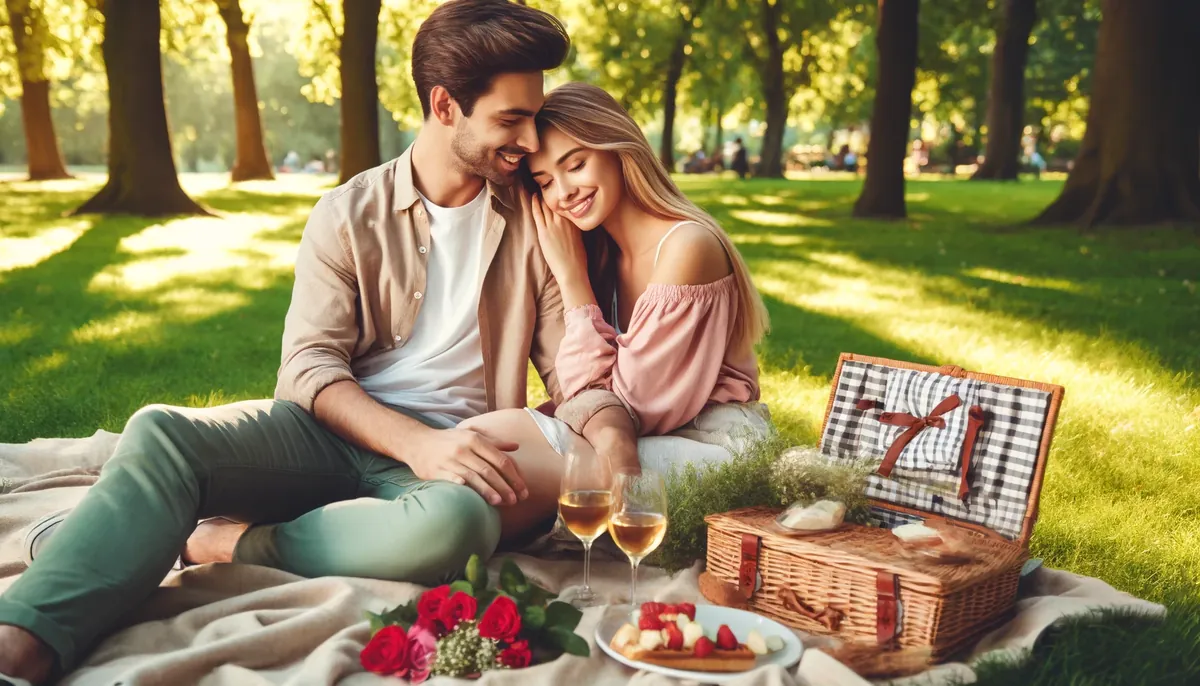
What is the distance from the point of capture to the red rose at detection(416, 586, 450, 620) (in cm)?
284

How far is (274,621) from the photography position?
314cm

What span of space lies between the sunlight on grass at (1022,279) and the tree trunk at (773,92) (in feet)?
57.0

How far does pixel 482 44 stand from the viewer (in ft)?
12.5

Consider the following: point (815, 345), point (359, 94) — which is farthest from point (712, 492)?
point (359, 94)

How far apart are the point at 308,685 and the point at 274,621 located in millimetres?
457

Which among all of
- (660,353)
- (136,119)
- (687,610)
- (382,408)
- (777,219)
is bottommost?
(777,219)

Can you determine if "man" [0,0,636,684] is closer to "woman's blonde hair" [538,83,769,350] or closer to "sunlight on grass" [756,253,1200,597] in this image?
"woman's blonde hair" [538,83,769,350]

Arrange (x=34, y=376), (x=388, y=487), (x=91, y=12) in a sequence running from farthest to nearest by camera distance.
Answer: (x=91, y=12)
(x=34, y=376)
(x=388, y=487)

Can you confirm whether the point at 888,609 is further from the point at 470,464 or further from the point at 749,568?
the point at 470,464

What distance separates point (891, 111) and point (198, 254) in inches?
383

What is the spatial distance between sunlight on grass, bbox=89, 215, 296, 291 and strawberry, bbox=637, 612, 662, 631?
8247 mm

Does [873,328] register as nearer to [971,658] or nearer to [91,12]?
[971,658]

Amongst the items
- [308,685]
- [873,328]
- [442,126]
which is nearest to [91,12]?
[873,328]

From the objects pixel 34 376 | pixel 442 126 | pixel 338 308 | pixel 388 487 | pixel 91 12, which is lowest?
pixel 34 376
